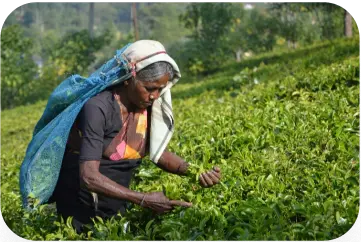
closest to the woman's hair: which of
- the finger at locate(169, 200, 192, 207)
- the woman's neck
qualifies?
the woman's neck

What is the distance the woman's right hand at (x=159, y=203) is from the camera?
9.95 ft

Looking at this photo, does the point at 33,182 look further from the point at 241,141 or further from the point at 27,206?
the point at 241,141

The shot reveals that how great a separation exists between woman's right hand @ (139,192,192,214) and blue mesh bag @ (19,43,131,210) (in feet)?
1.80

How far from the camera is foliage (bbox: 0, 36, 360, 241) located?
120 inches

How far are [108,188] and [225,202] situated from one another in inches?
29.4

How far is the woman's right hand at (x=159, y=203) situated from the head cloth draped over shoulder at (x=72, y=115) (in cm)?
45

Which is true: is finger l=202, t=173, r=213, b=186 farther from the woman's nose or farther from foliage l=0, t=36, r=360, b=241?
the woman's nose

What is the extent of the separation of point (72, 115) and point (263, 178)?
1217 millimetres

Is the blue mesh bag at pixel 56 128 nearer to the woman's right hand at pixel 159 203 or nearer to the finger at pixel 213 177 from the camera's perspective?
the woman's right hand at pixel 159 203

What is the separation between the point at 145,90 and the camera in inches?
124

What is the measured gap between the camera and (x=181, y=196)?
347cm

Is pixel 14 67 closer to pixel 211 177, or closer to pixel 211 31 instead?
pixel 211 31

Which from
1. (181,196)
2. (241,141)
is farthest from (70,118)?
(241,141)

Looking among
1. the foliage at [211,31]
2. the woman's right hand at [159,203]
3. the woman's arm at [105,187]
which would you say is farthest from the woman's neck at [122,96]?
the foliage at [211,31]
